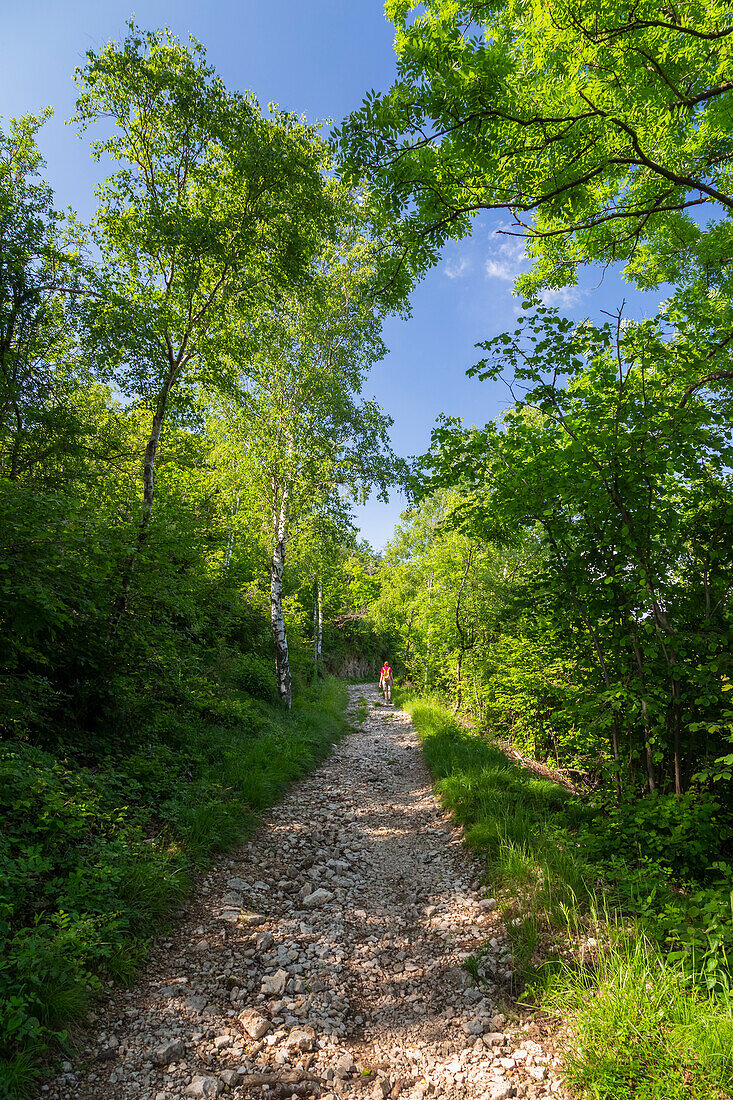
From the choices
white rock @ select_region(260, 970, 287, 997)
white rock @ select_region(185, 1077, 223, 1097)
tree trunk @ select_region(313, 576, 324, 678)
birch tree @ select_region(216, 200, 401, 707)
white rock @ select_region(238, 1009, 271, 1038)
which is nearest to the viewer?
white rock @ select_region(185, 1077, 223, 1097)

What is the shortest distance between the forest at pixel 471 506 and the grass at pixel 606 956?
0.08 feet

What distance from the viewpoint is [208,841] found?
521cm

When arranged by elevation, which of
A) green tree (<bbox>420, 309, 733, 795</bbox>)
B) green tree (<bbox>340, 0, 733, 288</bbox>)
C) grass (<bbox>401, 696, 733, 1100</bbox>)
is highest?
green tree (<bbox>340, 0, 733, 288</bbox>)

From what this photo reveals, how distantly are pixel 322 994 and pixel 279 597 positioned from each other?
10.1 metres

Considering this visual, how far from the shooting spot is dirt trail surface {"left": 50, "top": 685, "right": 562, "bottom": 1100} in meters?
2.68

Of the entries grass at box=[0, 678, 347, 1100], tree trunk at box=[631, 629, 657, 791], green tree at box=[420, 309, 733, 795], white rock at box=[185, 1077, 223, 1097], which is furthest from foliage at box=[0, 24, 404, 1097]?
tree trunk at box=[631, 629, 657, 791]

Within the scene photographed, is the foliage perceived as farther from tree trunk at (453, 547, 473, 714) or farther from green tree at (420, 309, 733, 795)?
tree trunk at (453, 547, 473, 714)

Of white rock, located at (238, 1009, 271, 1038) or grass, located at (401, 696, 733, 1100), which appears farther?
white rock, located at (238, 1009, 271, 1038)

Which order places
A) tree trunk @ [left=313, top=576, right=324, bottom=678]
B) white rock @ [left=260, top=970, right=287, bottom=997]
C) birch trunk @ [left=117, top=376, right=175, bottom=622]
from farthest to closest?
tree trunk @ [left=313, top=576, right=324, bottom=678] → birch trunk @ [left=117, top=376, right=175, bottom=622] → white rock @ [left=260, top=970, right=287, bottom=997]

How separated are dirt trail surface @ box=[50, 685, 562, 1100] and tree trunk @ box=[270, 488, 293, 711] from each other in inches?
285

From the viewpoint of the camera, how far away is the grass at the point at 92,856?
278 cm

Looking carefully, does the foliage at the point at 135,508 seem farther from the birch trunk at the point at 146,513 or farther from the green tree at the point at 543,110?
the green tree at the point at 543,110

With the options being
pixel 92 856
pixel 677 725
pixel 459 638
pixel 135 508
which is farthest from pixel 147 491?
pixel 459 638

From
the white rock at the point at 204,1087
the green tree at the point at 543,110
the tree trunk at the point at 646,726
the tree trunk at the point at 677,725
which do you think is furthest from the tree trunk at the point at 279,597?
the white rock at the point at 204,1087
